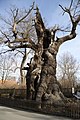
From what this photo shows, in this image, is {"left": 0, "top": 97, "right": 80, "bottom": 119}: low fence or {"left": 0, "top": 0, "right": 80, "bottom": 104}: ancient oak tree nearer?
{"left": 0, "top": 97, "right": 80, "bottom": 119}: low fence

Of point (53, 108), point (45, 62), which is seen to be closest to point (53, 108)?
point (53, 108)

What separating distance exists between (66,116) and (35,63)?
36.6 feet

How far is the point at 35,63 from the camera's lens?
26.3 meters

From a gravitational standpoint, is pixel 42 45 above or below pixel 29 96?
above

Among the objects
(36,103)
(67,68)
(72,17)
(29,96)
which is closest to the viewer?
(36,103)

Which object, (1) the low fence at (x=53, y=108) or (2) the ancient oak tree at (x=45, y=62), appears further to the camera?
(2) the ancient oak tree at (x=45, y=62)

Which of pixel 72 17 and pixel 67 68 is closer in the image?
pixel 72 17

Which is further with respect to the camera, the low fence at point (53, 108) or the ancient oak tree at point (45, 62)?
the ancient oak tree at point (45, 62)

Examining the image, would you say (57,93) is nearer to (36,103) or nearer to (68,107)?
(36,103)

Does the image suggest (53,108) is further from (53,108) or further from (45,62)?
(45,62)

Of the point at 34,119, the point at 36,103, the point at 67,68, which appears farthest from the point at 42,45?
the point at 67,68

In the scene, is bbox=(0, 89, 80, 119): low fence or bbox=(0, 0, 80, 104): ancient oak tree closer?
bbox=(0, 89, 80, 119): low fence

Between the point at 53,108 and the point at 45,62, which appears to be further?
the point at 45,62

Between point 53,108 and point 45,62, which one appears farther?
point 45,62
